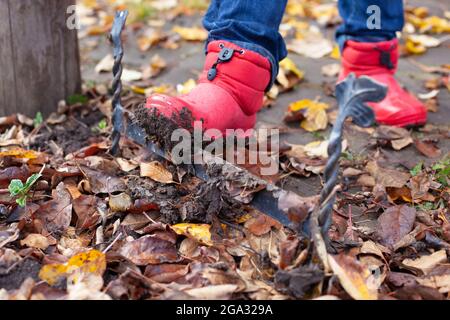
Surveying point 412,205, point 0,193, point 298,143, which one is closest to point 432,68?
point 298,143

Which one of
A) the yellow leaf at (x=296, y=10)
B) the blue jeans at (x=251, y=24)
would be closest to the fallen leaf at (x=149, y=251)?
the blue jeans at (x=251, y=24)

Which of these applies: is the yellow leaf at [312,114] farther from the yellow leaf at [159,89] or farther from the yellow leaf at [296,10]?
the yellow leaf at [296,10]

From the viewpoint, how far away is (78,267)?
1260 mm

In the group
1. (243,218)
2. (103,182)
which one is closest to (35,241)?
(103,182)

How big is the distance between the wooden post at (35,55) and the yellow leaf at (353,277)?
1379 millimetres

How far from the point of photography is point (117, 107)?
1766 millimetres

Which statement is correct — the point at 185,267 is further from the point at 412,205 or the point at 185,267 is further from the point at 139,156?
the point at 412,205

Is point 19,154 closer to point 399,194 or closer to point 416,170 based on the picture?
point 399,194

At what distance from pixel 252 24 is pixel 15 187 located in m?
0.82

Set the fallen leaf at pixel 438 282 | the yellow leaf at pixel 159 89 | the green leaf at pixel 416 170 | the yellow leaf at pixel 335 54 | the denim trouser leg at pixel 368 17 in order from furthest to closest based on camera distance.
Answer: the yellow leaf at pixel 335 54
the yellow leaf at pixel 159 89
the denim trouser leg at pixel 368 17
the green leaf at pixel 416 170
the fallen leaf at pixel 438 282

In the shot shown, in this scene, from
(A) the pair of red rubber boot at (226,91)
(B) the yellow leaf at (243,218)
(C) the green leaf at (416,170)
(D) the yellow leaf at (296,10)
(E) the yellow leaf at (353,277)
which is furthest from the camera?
(D) the yellow leaf at (296,10)

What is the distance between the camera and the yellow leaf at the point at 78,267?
48.7 inches

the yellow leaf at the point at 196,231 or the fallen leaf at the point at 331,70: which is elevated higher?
the yellow leaf at the point at 196,231

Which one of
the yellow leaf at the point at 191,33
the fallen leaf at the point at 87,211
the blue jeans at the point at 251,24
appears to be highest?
the blue jeans at the point at 251,24
